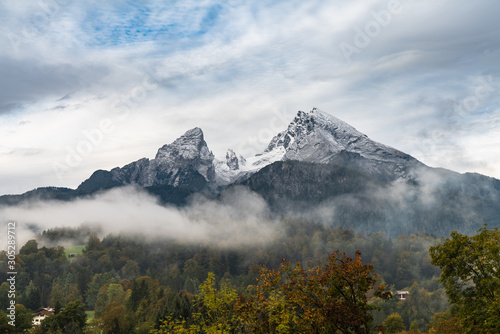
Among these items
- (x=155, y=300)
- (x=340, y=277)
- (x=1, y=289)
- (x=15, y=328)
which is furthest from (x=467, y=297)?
(x=1, y=289)

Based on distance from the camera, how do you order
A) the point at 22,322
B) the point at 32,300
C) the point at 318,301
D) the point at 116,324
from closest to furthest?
1. the point at 318,301
2. the point at 22,322
3. the point at 116,324
4. the point at 32,300

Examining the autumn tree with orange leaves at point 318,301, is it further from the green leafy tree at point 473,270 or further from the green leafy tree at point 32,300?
the green leafy tree at point 32,300

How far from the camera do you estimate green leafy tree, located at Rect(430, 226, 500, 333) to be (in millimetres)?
36562

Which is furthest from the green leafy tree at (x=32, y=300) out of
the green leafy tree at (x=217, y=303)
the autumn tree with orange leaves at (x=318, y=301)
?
the autumn tree with orange leaves at (x=318, y=301)

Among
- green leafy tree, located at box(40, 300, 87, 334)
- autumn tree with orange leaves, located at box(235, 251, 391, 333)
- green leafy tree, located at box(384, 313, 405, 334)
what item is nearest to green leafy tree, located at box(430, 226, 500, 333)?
autumn tree with orange leaves, located at box(235, 251, 391, 333)

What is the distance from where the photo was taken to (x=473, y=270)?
37938mm

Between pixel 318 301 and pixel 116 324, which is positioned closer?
pixel 318 301

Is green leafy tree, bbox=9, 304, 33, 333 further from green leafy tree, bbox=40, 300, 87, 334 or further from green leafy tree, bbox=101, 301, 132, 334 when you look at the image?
green leafy tree, bbox=101, 301, 132, 334

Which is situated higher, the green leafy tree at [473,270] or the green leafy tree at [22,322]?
the green leafy tree at [473,270]

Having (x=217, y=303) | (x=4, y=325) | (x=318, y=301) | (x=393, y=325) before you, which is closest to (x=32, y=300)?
(x=4, y=325)

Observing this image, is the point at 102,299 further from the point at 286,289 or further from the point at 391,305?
the point at 286,289

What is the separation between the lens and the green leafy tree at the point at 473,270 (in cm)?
3656

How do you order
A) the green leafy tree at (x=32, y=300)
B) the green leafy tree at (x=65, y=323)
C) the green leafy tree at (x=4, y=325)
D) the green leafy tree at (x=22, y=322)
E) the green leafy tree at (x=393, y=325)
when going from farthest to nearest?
the green leafy tree at (x=32, y=300) → the green leafy tree at (x=393, y=325) → the green leafy tree at (x=65, y=323) → the green leafy tree at (x=22, y=322) → the green leafy tree at (x=4, y=325)

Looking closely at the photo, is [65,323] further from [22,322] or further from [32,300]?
[32,300]
